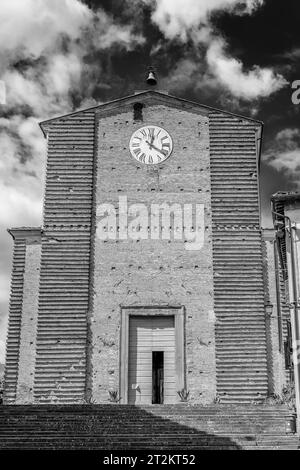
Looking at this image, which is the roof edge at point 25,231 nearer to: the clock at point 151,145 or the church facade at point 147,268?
the church facade at point 147,268

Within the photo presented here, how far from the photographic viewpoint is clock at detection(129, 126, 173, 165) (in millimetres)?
24234

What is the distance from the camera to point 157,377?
22.0 metres

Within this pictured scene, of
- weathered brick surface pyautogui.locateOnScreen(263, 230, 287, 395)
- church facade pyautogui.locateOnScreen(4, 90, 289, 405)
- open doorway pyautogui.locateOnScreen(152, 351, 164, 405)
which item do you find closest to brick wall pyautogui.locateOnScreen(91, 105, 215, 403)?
church facade pyautogui.locateOnScreen(4, 90, 289, 405)

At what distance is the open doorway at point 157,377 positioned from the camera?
2175cm

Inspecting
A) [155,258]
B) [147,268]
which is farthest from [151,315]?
[155,258]

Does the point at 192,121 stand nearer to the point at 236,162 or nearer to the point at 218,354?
the point at 236,162

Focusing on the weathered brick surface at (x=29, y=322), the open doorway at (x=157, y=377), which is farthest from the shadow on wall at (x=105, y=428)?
the open doorway at (x=157, y=377)

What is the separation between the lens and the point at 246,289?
2236cm

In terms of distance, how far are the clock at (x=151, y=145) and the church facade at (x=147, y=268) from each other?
1.7 inches

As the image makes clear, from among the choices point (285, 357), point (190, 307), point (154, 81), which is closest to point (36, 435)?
point (190, 307)

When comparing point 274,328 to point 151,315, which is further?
point 151,315

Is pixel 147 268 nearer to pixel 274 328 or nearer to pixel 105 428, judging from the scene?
pixel 274 328

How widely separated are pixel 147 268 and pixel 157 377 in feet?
13.0

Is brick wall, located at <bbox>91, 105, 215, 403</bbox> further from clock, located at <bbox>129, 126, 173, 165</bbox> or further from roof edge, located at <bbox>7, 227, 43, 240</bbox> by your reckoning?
roof edge, located at <bbox>7, 227, 43, 240</bbox>
